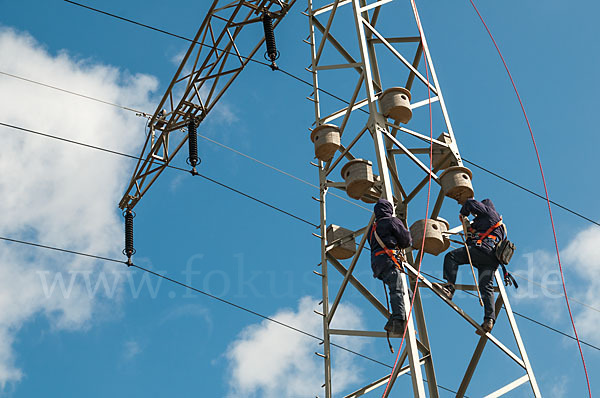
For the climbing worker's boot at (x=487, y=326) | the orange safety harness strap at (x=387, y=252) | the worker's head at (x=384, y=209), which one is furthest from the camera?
the climbing worker's boot at (x=487, y=326)

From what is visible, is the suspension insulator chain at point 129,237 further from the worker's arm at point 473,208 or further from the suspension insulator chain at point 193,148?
the worker's arm at point 473,208

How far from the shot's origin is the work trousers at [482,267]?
32.9ft

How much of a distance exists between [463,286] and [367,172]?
1.74 metres

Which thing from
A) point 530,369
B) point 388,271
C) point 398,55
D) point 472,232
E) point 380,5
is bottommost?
point 530,369

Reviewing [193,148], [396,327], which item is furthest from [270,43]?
[396,327]

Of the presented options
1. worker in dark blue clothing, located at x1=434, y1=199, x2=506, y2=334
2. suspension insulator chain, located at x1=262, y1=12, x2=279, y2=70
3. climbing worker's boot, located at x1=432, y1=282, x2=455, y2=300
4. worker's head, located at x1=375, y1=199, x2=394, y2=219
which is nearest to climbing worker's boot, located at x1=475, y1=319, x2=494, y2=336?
worker in dark blue clothing, located at x1=434, y1=199, x2=506, y2=334

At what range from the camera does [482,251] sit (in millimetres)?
10258

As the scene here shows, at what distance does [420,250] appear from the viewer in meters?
10.2

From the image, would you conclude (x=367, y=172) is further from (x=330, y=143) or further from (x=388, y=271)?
(x=388, y=271)

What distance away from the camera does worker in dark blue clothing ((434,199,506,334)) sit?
396 inches

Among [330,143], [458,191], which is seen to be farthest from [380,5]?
[458,191]

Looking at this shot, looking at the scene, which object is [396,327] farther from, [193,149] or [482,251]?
[193,149]

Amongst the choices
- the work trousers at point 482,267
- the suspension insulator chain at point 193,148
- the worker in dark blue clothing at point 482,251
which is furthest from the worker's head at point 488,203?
the suspension insulator chain at point 193,148

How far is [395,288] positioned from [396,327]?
16.1 inches
